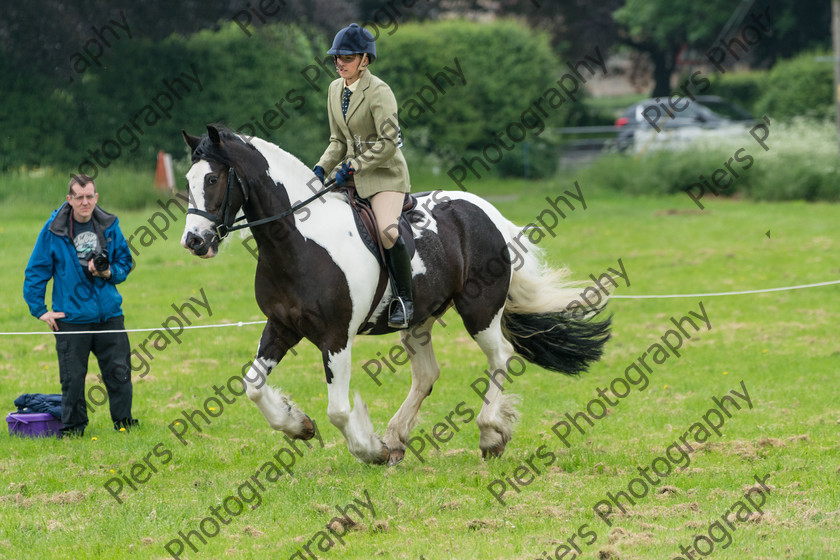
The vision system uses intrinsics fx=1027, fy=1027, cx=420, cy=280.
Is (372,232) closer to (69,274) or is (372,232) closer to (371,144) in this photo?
(371,144)

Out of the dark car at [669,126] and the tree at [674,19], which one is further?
the tree at [674,19]

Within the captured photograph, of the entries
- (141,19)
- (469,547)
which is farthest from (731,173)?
(469,547)

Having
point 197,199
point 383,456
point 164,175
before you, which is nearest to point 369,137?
point 197,199

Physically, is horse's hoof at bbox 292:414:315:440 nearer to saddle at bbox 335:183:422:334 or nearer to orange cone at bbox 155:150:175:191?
saddle at bbox 335:183:422:334

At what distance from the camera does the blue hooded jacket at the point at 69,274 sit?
25.7ft

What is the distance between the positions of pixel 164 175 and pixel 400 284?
54.9ft

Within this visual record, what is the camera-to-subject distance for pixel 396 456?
290 inches

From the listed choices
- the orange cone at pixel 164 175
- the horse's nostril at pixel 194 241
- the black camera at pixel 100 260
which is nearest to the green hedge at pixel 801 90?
the orange cone at pixel 164 175

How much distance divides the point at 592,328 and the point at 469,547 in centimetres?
319

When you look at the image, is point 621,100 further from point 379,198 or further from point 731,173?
point 379,198

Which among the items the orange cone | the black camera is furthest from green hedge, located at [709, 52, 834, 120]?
the black camera

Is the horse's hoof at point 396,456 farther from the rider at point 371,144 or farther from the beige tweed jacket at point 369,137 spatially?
the beige tweed jacket at point 369,137

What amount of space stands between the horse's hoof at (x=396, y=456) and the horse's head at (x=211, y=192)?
2.12 meters

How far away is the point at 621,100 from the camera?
2137 inches
